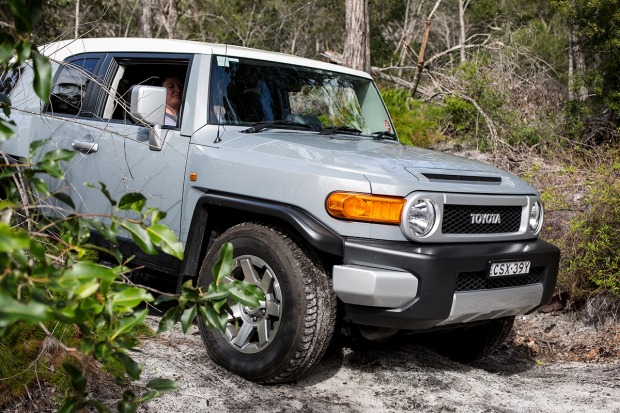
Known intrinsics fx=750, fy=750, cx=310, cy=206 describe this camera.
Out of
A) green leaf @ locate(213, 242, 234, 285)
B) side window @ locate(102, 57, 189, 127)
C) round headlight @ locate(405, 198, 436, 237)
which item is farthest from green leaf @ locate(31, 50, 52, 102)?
side window @ locate(102, 57, 189, 127)

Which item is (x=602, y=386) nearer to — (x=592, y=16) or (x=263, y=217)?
(x=263, y=217)

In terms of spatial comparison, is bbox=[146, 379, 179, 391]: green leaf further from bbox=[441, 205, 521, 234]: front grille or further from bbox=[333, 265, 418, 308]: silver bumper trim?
bbox=[441, 205, 521, 234]: front grille

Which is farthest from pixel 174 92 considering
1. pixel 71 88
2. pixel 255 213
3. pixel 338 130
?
pixel 255 213

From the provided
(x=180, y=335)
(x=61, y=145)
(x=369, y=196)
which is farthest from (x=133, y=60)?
(x=369, y=196)

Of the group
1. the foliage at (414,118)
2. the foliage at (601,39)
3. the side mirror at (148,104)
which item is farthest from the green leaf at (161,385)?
the foliage at (601,39)

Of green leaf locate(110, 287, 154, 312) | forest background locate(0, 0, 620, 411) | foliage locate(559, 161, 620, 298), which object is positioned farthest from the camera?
forest background locate(0, 0, 620, 411)

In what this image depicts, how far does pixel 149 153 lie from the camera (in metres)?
4.84

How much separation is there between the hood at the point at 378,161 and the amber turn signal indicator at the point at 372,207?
53 mm

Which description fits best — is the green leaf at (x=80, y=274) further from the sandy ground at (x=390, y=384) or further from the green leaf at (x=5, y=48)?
the sandy ground at (x=390, y=384)

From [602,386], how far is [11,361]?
3.52 metres

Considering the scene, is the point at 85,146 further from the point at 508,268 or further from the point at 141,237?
the point at 141,237

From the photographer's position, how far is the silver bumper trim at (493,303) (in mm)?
3949

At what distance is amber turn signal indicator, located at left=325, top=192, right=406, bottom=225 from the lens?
3877 millimetres

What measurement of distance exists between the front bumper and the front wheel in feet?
0.61
